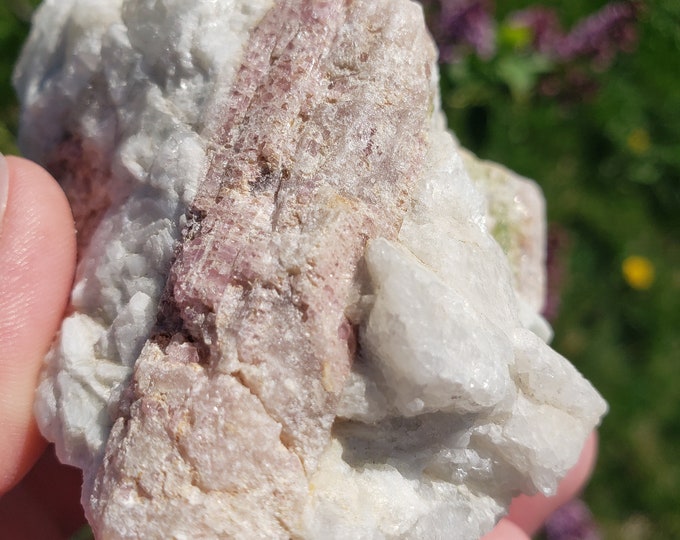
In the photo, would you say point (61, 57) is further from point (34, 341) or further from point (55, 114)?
point (34, 341)

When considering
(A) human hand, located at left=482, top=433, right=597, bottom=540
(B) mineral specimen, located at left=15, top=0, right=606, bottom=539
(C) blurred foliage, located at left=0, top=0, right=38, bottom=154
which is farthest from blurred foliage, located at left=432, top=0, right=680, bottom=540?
(B) mineral specimen, located at left=15, top=0, right=606, bottom=539

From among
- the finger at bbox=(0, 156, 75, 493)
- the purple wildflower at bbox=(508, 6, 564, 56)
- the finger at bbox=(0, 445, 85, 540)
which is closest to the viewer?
the finger at bbox=(0, 156, 75, 493)

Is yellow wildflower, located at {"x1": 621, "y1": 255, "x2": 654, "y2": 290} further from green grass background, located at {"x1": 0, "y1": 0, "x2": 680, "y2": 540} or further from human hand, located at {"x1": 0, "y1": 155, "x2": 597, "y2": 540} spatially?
human hand, located at {"x1": 0, "y1": 155, "x2": 597, "y2": 540}

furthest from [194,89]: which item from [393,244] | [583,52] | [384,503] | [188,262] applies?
[583,52]

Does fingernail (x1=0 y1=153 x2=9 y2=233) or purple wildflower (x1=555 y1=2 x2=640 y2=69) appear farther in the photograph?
purple wildflower (x1=555 y1=2 x2=640 y2=69)

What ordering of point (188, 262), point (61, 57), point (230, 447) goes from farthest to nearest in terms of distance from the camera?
point (61, 57), point (188, 262), point (230, 447)

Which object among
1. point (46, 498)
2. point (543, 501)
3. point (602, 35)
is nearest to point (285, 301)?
point (46, 498)

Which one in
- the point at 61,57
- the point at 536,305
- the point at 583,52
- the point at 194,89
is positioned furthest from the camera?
the point at 583,52
